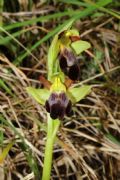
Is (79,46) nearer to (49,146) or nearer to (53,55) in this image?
(53,55)

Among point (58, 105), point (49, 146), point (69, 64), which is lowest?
point (49, 146)

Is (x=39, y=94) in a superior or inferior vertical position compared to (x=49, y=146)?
superior

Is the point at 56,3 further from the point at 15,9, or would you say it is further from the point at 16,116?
the point at 16,116

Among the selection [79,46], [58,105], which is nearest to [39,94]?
[58,105]

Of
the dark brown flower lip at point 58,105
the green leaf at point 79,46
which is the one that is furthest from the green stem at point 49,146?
the green leaf at point 79,46

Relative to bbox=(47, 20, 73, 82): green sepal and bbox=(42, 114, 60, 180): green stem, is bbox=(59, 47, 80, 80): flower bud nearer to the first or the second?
bbox=(47, 20, 73, 82): green sepal

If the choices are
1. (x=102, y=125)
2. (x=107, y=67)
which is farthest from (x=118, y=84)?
(x=102, y=125)
